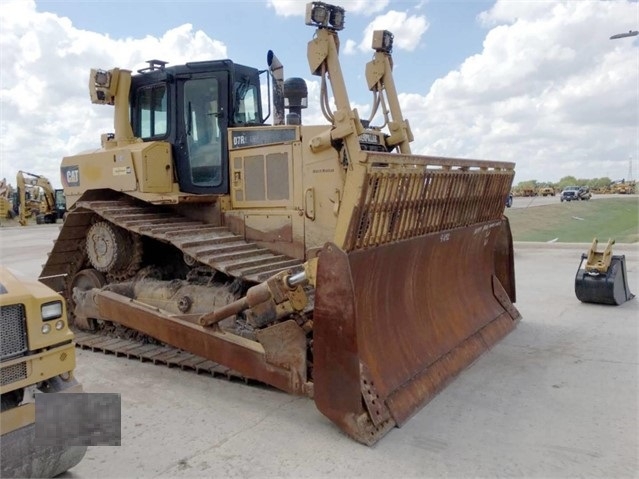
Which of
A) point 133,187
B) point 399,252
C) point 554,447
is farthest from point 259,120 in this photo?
point 554,447

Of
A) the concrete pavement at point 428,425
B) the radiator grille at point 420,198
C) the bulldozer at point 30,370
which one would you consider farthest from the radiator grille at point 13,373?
the radiator grille at point 420,198

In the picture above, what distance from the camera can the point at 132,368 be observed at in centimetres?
541

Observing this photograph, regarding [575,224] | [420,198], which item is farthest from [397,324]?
[575,224]

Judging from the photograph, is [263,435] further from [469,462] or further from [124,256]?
[124,256]

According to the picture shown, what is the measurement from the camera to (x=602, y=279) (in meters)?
7.35

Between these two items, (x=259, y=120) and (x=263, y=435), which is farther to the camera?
(x=259, y=120)

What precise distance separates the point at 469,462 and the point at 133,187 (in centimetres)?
460

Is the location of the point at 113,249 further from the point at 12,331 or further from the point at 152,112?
the point at 12,331

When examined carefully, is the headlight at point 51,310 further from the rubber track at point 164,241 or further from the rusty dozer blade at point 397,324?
the rubber track at point 164,241

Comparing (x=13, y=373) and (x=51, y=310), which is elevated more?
(x=51, y=310)

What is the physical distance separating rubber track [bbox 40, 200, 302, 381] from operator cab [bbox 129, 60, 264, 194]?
0.55 m

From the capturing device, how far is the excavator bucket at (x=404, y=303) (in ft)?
12.3

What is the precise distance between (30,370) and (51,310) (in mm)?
330

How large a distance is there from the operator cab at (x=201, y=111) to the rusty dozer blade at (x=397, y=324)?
2.45 meters
